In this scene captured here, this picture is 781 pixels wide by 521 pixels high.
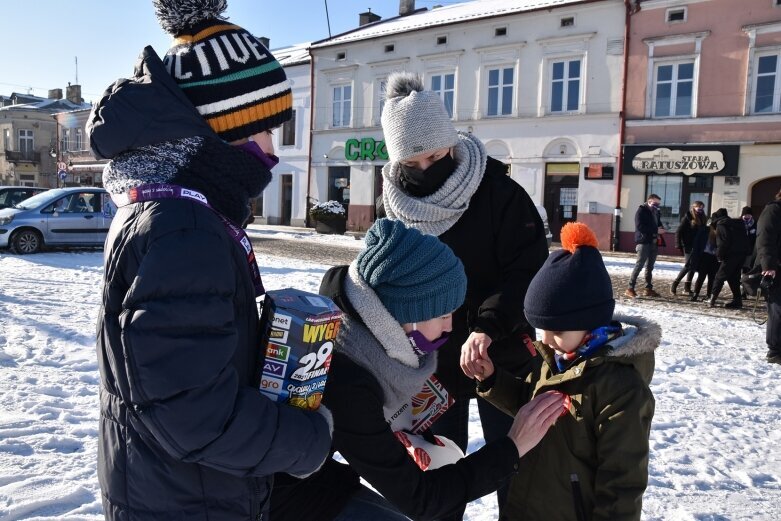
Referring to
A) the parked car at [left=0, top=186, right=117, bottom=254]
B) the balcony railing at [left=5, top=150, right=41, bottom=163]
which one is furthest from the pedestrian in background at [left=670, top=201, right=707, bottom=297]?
the balcony railing at [left=5, top=150, right=41, bottom=163]

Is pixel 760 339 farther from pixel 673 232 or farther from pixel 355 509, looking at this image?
pixel 673 232

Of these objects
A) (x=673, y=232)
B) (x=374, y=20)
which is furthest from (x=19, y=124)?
(x=673, y=232)

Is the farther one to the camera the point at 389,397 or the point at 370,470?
the point at 389,397

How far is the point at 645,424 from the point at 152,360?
153cm

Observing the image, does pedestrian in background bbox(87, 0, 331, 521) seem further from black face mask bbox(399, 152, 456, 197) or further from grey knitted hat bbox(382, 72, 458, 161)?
black face mask bbox(399, 152, 456, 197)

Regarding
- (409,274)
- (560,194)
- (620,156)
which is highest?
(620,156)

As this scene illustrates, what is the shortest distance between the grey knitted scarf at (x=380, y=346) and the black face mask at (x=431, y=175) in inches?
39.4

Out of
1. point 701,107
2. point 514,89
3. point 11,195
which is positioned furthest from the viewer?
point 514,89

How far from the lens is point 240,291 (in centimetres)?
136

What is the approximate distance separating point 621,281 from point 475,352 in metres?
11.6

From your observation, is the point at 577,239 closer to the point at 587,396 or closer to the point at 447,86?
the point at 587,396

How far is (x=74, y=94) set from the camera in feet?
184

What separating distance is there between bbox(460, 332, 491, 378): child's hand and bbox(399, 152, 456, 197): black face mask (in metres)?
0.68

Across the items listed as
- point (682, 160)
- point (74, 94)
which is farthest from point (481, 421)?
point (74, 94)
